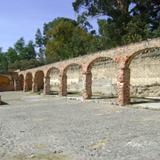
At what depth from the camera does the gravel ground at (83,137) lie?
8844 mm

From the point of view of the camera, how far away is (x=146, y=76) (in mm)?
24484

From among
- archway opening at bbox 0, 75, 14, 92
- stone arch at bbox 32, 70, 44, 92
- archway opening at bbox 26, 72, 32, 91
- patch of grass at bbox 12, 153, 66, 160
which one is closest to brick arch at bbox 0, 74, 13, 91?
archway opening at bbox 0, 75, 14, 92

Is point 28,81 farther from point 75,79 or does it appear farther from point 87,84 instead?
point 87,84

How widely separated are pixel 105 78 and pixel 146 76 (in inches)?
222

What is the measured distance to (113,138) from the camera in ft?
34.7

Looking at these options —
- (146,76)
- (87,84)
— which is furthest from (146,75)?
(87,84)

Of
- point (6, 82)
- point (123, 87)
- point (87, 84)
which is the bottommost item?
point (123, 87)

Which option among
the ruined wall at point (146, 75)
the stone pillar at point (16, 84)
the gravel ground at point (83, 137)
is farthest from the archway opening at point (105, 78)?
the stone pillar at point (16, 84)

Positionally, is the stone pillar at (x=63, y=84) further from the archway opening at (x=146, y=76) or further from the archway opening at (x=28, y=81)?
the archway opening at (x=28, y=81)

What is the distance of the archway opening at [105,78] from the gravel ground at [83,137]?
1211cm

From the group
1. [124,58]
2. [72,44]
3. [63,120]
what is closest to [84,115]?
[63,120]

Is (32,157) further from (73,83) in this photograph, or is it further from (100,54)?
(73,83)

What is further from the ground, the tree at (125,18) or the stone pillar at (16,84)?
the tree at (125,18)

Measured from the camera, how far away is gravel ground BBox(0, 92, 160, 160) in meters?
8.84
